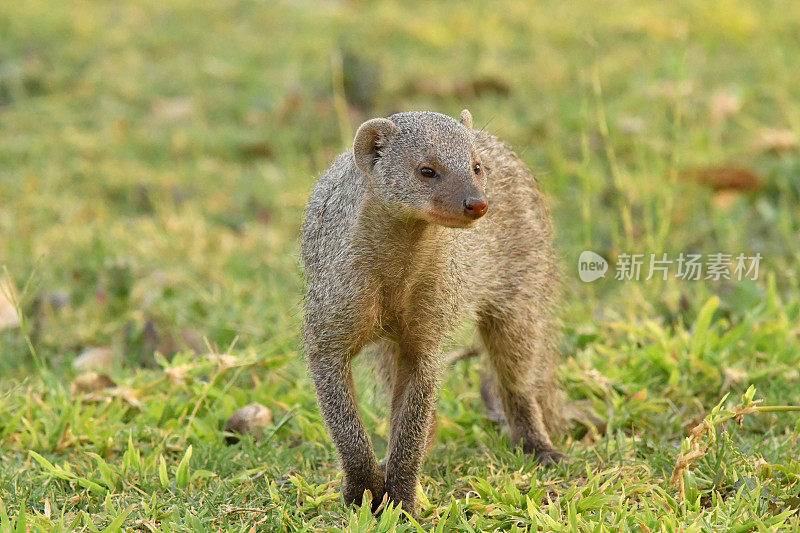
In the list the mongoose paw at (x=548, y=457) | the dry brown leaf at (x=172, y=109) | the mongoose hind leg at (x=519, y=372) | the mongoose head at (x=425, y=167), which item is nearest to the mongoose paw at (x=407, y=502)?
the mongoose paw at (x=548, y=457)

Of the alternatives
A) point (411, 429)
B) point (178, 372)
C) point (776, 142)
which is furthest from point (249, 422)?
point (776, 142)

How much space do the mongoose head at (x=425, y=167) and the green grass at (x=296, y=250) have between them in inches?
29.2

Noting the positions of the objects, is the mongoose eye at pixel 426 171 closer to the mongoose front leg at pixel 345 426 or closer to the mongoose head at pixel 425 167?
the mongoose head at pixel 425 167

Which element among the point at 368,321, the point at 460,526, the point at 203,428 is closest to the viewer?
the point at 460,526

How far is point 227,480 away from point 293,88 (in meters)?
3.78

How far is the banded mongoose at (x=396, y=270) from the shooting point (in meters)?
2.39

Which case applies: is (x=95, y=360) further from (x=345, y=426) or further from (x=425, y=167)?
(x=425, y=167)

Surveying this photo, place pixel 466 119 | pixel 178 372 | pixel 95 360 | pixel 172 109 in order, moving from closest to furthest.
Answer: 1. pixel 466 119
2. pixel 178 372
3. pixel 95 360
4. pixel 172 109

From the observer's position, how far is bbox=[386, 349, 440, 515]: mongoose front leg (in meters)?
2.50

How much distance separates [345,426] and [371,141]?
0.74 meters

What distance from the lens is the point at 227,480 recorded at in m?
2.61

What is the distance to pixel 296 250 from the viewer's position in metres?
3.82

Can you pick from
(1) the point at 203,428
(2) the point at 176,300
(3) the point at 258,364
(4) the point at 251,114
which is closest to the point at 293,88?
(4) the point at 251,114

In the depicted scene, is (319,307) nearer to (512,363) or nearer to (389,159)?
(389,159)
